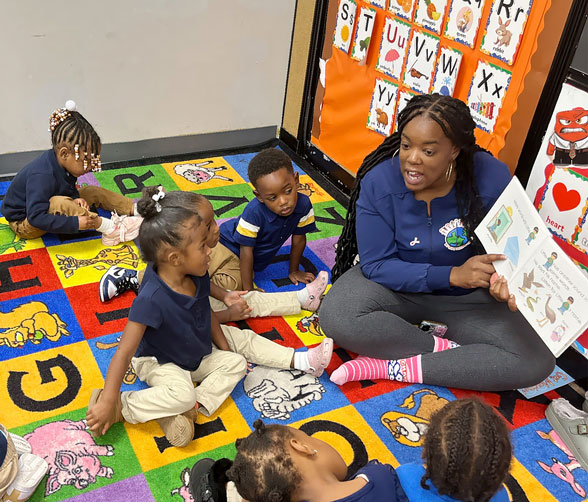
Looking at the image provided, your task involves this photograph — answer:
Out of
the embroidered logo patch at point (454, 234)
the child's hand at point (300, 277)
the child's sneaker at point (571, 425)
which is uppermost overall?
the embroidered logo patch at point (454, 234)

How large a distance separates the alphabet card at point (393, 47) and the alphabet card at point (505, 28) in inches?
17.4

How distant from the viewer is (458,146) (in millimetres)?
1889

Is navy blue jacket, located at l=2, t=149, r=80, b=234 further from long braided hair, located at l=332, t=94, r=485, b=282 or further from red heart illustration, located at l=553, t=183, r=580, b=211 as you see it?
red heart illustration, located at l=553, t=183, r=580, b=211

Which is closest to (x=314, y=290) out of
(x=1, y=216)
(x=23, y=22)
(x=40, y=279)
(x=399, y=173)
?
(x=399, y=173)

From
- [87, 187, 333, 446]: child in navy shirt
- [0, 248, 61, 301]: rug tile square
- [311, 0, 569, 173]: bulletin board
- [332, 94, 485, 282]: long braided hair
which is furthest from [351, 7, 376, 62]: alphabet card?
[0, 248, 61, 301]: rug tile square

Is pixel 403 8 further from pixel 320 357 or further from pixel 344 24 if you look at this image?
pixel 320 357

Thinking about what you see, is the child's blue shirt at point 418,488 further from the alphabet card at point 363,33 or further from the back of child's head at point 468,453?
the alphabet card at point 363,33

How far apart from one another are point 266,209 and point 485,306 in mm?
846

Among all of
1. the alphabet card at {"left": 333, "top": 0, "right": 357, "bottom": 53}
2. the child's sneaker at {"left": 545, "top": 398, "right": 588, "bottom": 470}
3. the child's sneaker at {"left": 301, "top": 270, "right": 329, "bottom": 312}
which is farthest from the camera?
the alphabet card at {"left": 333, "top": 0, "right": 357, "bottom": 53}

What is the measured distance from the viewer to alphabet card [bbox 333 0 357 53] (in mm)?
2875

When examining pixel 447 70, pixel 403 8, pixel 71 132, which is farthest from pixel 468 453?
pixel 403 8

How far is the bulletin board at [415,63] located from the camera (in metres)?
2.20

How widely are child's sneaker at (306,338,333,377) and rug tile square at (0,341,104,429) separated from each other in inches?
26.2

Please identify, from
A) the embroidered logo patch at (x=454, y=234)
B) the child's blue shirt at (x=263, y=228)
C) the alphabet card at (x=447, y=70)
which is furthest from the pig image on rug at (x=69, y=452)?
the alphabet card at (x=447, y=70)
